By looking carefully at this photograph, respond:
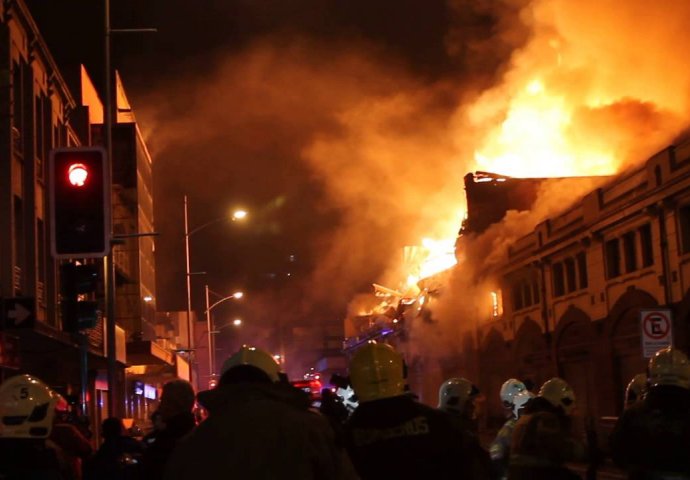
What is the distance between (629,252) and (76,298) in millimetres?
19058

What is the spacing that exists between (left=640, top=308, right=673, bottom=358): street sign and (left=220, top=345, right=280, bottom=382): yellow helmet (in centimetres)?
1180

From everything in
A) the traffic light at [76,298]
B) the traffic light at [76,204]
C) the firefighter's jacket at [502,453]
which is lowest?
the firefighter's jacket at [502,453]

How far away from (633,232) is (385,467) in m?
24.3

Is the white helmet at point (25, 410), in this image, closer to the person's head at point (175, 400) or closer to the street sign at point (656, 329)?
the person's head at point (175, 400)

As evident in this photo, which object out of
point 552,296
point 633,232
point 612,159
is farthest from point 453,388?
point 612,159

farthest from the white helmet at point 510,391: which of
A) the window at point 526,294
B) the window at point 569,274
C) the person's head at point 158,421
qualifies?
the window at point 526,294

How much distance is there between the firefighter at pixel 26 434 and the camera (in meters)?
4.50

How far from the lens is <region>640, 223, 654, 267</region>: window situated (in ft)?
85.9

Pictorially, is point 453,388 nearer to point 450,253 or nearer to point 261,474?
point 261,474

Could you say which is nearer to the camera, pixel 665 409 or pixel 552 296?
pixel 665 409

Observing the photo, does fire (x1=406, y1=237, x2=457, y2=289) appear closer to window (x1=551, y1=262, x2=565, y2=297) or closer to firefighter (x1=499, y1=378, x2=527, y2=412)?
window (x1=551, y1=262, x2=565, y2=297)

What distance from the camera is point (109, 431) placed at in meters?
7.53

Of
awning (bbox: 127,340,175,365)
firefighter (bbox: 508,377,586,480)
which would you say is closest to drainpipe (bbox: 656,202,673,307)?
awning (bbox: 127,340,175,365)

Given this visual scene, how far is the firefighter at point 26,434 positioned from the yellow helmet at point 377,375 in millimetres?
1464
